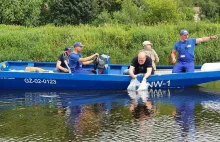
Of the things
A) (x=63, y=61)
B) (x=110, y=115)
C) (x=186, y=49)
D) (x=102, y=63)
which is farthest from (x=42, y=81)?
(x=110, y=115)

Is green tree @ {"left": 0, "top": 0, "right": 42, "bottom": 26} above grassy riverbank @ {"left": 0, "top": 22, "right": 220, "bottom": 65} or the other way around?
above

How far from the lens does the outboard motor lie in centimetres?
1619

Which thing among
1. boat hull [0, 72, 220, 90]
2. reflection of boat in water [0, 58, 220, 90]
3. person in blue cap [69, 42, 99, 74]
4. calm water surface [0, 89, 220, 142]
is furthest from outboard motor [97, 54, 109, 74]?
calm water surface [0, 89, 220, 142]

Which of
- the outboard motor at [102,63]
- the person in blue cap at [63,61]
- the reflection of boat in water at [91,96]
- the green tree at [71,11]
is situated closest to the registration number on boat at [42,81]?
the reflection of boat in water at [91,96]

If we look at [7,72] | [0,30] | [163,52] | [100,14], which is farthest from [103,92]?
[100,14]

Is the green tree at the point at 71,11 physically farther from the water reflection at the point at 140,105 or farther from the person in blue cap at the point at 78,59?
the water reflection at the point at 140,105

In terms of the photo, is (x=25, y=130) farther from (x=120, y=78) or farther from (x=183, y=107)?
(x=120, y=78)

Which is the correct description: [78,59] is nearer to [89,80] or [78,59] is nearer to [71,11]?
[89,80]

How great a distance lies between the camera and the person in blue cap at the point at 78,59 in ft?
51.3

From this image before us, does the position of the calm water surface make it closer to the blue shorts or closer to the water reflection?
the water reflection

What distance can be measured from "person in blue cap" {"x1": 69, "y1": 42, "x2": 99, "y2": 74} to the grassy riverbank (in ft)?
32.4

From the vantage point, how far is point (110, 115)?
473 inches

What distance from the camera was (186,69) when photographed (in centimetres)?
1594

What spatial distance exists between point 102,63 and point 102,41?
12.9 metres
